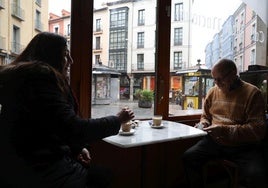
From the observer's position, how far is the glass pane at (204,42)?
2.65m

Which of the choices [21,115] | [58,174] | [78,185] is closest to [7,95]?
[21,115]

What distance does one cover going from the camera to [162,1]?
244cm

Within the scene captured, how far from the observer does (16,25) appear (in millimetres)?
1823

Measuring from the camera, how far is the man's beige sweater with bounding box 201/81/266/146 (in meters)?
2.04

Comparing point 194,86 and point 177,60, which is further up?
point 177,60

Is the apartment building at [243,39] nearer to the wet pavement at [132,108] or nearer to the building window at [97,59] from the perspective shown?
the wet pavement at [132,108]

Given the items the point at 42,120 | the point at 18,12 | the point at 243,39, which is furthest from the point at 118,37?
the point at 243,39

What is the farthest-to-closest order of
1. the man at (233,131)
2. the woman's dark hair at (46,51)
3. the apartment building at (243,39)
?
the apartment building at (243,39) → the man at (233,131) → the woman's dark hair at (46,51)

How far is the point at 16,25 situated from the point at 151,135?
125cm

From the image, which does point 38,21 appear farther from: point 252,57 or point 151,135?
point 252,57

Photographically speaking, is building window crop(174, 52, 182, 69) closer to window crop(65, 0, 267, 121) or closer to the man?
window crop(65, 0, 267, 121)

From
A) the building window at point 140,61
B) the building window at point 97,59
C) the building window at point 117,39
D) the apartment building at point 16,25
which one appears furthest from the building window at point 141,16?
the apartment building at point 16,25

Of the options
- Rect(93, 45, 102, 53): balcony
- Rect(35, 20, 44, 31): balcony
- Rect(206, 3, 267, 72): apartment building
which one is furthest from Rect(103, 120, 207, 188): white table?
Rect(206, 3, 267, 72): apartment building

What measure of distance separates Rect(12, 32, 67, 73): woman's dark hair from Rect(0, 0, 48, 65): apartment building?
59 centimetres
